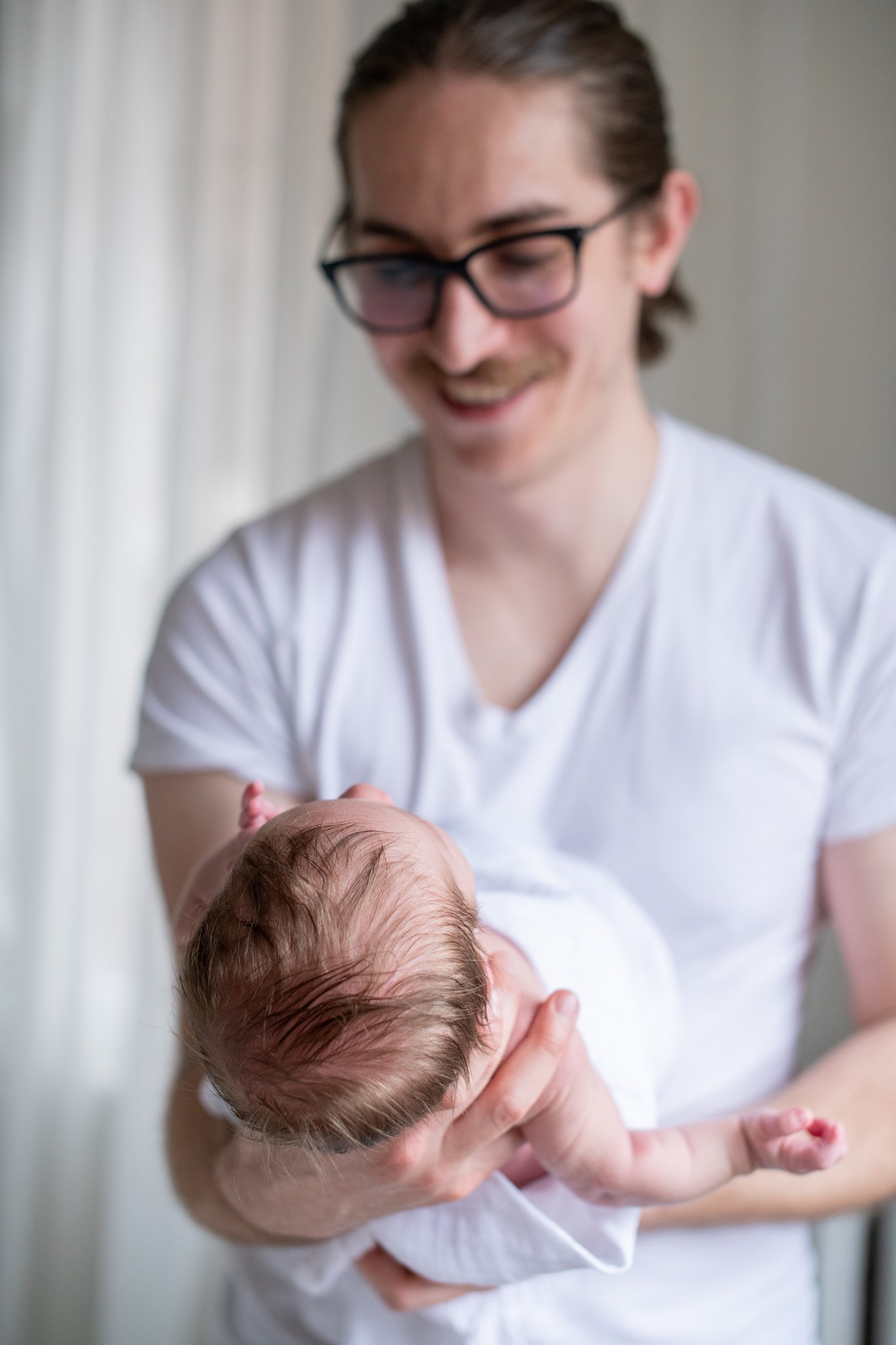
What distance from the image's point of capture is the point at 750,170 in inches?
85.8

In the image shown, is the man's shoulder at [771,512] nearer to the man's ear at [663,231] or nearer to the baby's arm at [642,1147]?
the man's ear at [663,231]

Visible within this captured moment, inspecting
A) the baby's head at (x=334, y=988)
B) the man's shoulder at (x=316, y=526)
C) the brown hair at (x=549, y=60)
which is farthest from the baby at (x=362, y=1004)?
the brown hair at (x=549, y=60)

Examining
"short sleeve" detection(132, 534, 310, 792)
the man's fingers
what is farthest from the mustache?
the man's fingers

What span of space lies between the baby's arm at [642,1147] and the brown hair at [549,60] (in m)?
0.99

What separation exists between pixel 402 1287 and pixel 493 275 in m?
1.05

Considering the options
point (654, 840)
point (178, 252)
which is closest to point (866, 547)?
point (654, 840)

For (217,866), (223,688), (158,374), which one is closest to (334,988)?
(217,866)

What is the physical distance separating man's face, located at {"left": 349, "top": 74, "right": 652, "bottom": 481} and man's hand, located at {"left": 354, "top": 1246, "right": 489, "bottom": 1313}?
0.86m

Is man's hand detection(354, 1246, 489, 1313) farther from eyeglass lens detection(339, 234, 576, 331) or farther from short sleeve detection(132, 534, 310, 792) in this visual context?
eyeglass lens detection(339, 234, 576, 331)

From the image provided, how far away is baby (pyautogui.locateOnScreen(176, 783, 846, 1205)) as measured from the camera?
876 mm

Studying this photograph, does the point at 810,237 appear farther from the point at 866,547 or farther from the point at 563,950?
the point at 563,950

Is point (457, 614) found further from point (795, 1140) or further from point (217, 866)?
point (795, 1140)

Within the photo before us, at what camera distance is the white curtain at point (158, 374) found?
2.18 metres

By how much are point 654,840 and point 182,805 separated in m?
0.55
